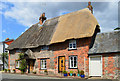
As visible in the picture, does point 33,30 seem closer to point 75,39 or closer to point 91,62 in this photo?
point 75,39

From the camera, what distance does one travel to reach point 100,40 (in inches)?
725

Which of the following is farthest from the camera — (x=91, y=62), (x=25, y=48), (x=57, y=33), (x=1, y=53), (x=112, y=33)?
(x=1, y=53)

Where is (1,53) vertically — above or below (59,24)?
below

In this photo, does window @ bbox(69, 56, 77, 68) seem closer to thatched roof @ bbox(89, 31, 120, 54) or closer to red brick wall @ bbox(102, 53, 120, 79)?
thatched roof @ bbox(89, 31, 120, 54)

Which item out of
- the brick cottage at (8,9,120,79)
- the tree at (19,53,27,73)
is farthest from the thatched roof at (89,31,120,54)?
the tree at (19,53,27,73)

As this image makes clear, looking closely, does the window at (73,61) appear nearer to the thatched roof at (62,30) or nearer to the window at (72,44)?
the window at (72,44)

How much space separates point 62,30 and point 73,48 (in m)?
3.58

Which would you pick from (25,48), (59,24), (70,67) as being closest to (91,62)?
(70,67)

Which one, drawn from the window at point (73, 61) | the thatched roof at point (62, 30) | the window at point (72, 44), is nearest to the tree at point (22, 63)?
the thatched roof at point (62, 30)

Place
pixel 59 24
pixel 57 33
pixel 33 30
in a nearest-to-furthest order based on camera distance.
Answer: pixel 57 33
pixel 59 24
pixel 33 30

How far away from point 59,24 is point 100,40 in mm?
7302

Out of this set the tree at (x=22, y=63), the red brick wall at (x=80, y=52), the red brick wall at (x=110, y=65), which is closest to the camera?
the red brick wall at (x=110, y=65)

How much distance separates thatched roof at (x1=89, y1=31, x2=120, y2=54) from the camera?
16.2 m

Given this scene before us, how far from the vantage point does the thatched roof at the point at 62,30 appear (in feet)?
60.6
